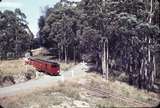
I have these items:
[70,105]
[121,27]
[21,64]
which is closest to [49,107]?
[70,105]

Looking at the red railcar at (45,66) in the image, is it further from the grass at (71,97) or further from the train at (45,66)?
the grass at (71,97)

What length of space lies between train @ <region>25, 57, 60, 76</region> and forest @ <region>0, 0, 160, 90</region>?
183cm

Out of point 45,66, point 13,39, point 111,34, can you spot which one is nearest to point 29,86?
point 45,66

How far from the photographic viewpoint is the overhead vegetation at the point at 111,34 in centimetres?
2319

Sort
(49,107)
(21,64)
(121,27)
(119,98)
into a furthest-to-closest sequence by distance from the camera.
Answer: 1. (21,64)
2. (121,27)
3. (49,107)
4. (119,98)

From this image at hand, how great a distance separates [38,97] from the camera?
69.7 feet

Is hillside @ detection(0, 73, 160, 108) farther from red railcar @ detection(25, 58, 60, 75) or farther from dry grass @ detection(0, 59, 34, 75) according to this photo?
red railcar @ detection(25, 58, 60, 75)

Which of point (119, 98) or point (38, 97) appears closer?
point (119, 98)

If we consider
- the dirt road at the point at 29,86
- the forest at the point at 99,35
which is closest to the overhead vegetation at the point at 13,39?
the forest at the point at 99,35

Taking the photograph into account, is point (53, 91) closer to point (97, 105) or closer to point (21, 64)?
point (97, 105)

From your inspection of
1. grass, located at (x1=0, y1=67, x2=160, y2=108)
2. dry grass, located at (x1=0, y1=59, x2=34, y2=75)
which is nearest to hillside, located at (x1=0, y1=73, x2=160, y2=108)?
grass, located at (x1=0, y1=67, x2=160, y2=108)

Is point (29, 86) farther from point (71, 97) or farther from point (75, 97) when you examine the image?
point (75, 97)

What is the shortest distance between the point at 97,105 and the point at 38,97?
465 cm

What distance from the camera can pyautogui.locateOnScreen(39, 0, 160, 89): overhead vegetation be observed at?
23.2 m
